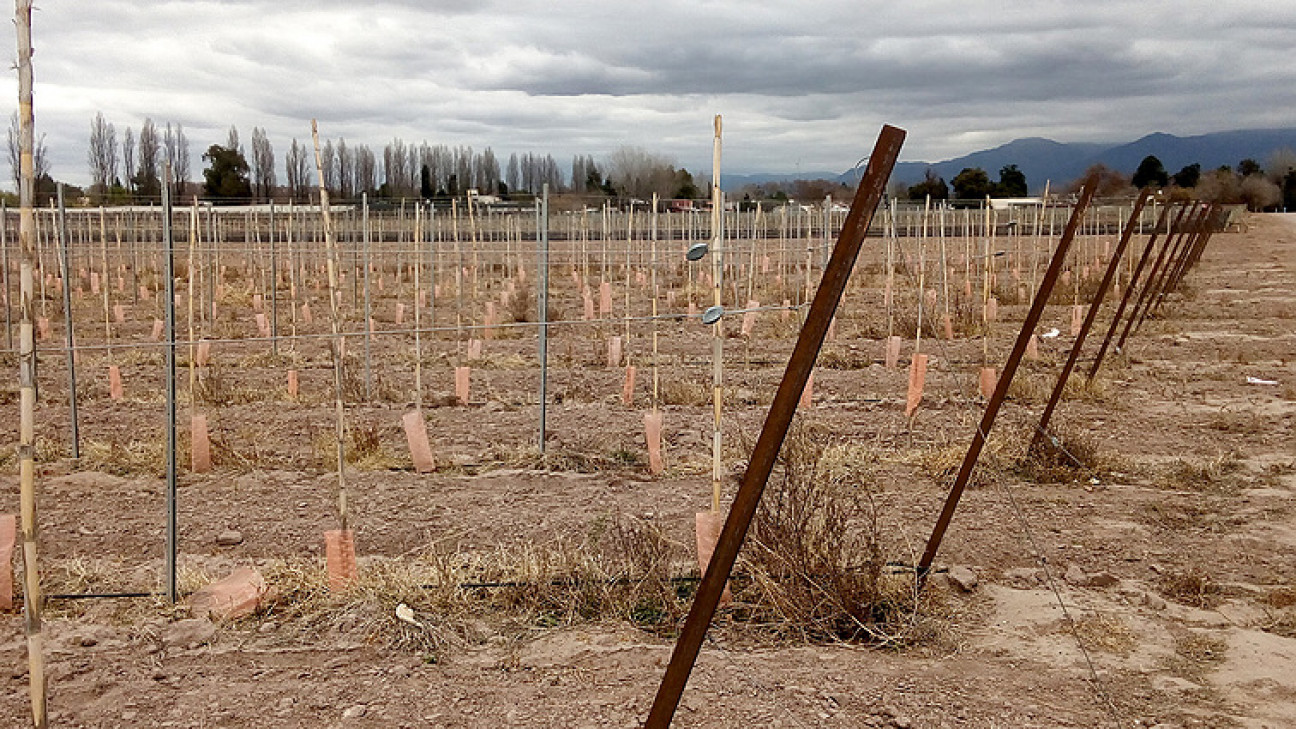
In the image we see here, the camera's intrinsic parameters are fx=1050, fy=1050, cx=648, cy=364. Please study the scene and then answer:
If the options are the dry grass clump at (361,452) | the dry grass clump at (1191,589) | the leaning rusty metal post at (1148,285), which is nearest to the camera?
the dry grass clump at (1191,589)

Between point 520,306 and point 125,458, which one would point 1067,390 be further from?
point 520,306

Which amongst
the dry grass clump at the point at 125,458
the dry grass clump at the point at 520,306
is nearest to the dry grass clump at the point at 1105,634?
the dry grass clump at the point at 125,458

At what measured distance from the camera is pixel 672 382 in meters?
11.0

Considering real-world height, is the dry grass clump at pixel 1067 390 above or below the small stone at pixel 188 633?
above

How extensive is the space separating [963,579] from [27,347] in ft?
13.2

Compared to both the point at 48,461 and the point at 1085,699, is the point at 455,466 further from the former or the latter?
the point at 1085,699

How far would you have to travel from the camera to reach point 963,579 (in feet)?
16.5

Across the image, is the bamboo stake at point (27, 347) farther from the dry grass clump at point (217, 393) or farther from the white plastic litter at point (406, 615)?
the dry grass clump at point (217, 393)

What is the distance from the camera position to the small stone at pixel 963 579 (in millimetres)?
4973

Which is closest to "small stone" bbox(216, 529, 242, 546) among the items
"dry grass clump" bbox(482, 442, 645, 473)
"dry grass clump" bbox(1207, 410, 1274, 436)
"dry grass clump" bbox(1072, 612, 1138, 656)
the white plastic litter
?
the white plastic litter

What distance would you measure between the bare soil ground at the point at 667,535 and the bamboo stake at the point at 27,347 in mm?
869

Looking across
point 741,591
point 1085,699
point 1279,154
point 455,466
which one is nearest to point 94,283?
point 455,466

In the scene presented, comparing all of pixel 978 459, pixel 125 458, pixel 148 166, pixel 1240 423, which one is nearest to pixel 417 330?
pixel 125 458

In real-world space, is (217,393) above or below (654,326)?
below
